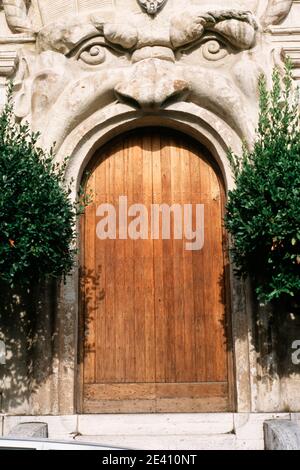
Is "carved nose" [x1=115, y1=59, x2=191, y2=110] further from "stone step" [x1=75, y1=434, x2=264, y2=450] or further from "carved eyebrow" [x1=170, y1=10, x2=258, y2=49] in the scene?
"stone step" [x1=75, y1=434, x2=264, y2=450]

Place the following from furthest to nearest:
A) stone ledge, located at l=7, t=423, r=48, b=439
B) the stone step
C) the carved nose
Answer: the carved nose
the stone step
stone ledge, located at l=7, t=423, r=48, b=439

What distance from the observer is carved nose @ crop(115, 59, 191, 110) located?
22.1ft

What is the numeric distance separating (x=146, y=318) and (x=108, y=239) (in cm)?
93

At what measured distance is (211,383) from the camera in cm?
656

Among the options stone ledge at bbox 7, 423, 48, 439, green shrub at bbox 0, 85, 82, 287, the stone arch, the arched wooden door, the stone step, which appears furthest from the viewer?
the arched wooden door

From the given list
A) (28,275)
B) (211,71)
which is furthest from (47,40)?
(28,275)

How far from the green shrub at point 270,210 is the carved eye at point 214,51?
1076 millimetres

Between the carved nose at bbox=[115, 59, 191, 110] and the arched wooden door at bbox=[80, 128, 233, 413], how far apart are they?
586 millimetres

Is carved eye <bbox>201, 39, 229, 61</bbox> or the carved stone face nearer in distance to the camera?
the carved stone face

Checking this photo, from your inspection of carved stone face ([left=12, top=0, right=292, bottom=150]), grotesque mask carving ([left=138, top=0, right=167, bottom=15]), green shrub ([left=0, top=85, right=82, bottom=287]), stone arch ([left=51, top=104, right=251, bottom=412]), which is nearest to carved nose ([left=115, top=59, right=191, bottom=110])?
carved stone face ([left=12, top=0, right=292, bottom=150])

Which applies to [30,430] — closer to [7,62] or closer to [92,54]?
[7,62]
